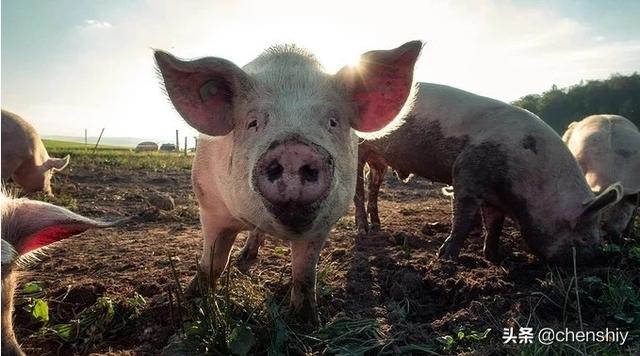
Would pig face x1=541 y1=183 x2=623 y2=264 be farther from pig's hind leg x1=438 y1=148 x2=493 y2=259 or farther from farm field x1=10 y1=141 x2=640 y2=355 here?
pig's hind leg x1=438 y1=148 x2=493 y2=259

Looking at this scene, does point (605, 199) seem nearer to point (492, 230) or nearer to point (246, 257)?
point (492, 230)

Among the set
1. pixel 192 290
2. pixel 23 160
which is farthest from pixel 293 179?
pixel 23 160

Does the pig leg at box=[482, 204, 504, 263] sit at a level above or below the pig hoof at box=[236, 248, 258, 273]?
above

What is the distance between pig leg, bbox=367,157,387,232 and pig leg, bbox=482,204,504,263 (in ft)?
6.64

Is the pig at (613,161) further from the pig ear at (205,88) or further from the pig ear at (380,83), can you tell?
the pig ear at (205,88)

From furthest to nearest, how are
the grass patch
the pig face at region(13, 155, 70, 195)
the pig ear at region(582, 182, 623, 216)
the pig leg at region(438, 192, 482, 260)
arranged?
the pig face at region(13, 155, 70, 195) → the pig leg at region(438, 192, 482, 260) → the pig ear at region(582, 182, 623, 216) → the grass patch

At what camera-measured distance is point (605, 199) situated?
417 centimetres

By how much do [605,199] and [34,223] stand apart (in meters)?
4.05

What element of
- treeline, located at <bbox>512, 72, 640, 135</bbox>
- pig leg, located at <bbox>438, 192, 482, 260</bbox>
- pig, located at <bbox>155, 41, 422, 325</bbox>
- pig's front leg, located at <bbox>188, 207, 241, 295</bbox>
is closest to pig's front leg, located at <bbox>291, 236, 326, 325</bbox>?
pig, located at <bbox>155, 41, 422, 325</bbox>

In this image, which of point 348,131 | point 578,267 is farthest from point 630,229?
point 348,131

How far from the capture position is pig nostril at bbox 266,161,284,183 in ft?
7.57

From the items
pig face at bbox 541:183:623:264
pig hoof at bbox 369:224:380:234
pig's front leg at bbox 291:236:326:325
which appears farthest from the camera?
pig hoof at bbox 369:224:380:234

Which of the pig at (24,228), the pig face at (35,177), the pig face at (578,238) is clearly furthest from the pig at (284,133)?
the pig face at (35,177)

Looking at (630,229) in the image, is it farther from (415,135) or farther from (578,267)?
(415,135)
